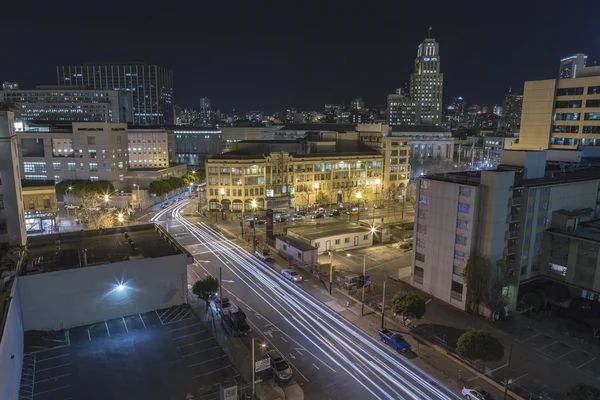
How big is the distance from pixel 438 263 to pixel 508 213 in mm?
8124

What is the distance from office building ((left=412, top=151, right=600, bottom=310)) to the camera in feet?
129

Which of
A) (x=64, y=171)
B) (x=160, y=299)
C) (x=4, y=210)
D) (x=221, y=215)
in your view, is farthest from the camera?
(x=64, y=171)

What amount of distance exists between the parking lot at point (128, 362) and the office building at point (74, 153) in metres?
69.3

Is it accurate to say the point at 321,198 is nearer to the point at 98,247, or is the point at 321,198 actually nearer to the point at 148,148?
the point at 98,247

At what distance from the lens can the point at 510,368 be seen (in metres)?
30.8

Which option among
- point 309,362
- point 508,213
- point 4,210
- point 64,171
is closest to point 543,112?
point 508,213

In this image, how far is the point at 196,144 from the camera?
15988 cm

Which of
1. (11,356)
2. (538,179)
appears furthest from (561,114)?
(11,356)

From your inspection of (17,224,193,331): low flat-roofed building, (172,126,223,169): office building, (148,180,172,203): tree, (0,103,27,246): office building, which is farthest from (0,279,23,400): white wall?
(172,126,223,169): office building

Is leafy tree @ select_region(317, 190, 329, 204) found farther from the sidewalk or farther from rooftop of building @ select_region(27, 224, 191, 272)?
rooftop of building @ select_region(27, 224, 191, 272)

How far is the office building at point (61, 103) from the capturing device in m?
161

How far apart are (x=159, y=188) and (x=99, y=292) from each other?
5949cm

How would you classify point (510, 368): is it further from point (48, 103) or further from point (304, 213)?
point (48, 103)

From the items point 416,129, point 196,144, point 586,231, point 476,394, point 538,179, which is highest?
point 416,129
